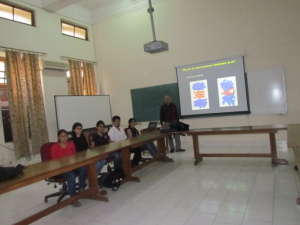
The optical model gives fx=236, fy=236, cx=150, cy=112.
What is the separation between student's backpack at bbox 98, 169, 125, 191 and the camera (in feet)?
10.9

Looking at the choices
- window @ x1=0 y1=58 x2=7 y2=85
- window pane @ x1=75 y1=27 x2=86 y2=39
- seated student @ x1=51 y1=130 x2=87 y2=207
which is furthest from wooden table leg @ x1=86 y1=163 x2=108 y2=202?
window pane @ x1=75 y1=27 x2=86 y2=39

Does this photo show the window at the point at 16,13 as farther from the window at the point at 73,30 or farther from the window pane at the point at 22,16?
the window at the point at 73,30

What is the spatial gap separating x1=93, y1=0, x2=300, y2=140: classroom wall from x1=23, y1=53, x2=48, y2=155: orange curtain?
216 centimetres

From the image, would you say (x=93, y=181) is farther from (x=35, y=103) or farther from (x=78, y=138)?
(x=35, y=103)

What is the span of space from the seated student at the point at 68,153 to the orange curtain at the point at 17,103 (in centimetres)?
232

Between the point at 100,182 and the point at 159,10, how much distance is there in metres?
4.75

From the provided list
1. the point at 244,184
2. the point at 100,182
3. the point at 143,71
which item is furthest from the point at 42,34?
the point at 244,184

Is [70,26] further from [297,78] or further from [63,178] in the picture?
[297,78]

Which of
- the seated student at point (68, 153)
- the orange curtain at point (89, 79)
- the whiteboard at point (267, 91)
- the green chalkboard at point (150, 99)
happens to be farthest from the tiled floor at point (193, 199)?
the orange curtain at point (89, 79)

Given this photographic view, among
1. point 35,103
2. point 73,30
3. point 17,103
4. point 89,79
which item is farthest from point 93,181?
point 73,30

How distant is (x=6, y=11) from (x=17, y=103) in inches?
80.8

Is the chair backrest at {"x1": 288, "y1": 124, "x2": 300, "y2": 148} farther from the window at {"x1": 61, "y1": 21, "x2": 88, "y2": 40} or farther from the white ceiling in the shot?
the window at {"x1": 61, "y1": 21, "x2": 88, "y2": 40}

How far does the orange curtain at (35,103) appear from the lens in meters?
5.32

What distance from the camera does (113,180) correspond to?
3363mm
